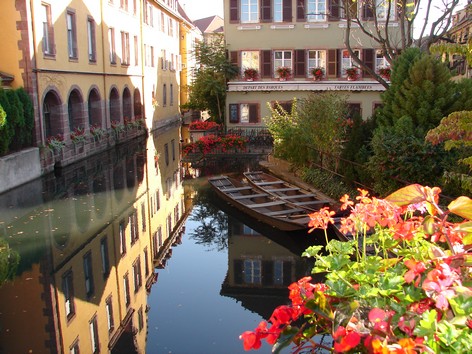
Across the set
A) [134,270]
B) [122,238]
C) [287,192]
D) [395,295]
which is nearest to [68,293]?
[134,270]

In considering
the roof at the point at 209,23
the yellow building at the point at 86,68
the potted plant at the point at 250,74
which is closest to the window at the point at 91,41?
the yellow building at the point at 86,68

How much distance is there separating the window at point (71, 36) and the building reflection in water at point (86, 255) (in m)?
7.29

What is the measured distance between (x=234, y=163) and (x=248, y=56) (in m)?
9.66

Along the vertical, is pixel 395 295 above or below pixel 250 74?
below

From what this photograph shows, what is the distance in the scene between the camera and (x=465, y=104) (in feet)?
42.8

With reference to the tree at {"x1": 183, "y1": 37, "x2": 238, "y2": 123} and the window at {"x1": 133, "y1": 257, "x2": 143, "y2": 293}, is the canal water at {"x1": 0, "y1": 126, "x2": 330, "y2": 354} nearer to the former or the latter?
the window at {"x1": 133, "y1": 257, "x2": 143, "y2": 293}

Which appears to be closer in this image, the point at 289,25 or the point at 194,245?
the point at 194,245

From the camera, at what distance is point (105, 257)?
10492mm

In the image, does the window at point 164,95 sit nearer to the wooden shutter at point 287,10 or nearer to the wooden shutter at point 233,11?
the wooden shutter at point 233,11

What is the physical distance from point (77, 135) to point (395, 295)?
2270 cm

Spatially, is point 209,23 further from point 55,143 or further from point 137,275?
point 137,275

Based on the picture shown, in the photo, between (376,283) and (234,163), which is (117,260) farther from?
(234,163)

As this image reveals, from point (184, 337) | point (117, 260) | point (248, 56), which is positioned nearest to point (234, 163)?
point (248, 56)

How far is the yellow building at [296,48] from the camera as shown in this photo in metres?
29.5
